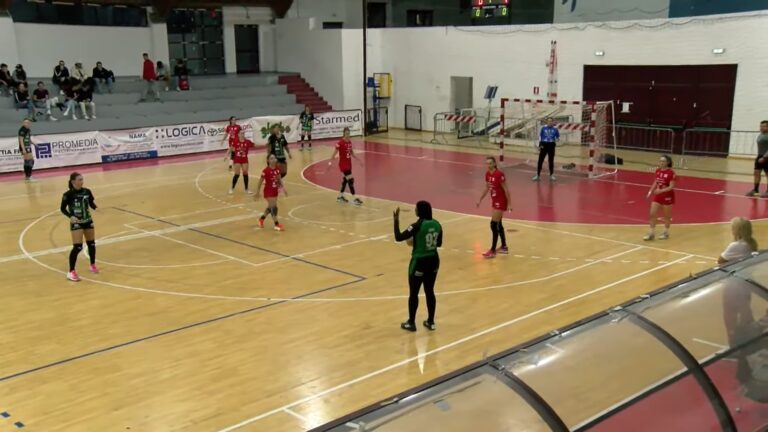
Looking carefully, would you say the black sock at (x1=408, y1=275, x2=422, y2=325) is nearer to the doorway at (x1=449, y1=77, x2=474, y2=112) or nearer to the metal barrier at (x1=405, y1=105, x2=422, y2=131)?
the doorway at (x1=449, y1=77, x2=474, y2=112)

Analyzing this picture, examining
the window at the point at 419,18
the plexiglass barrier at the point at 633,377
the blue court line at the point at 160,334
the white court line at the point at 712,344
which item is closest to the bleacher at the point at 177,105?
the window at the point at 419,18

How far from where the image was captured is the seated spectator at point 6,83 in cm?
3034

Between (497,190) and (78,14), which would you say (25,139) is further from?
(497,190)

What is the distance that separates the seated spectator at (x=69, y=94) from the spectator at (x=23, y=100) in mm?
1456

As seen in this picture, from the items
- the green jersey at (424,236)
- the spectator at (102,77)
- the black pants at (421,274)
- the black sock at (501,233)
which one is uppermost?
the spectator at (102,77)

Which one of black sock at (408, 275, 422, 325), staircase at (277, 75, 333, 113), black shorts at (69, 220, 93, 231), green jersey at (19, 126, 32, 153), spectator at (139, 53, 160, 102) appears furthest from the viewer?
staircase at (277, 75, 333, 113)

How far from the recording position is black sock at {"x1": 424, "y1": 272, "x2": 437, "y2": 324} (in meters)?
10.1

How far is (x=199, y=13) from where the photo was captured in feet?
133

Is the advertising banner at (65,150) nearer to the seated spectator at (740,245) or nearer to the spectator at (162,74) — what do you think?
the spectator at (162,74)

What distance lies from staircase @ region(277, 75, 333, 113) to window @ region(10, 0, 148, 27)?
7923mm

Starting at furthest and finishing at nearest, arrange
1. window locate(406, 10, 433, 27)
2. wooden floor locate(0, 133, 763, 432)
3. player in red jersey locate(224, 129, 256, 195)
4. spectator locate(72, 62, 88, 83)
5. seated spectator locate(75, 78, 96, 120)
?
1. window locate(406, 10, 433, 27)
2. spectator locate(72, 62, 88, 83)
3. seated spectator locate(75, 78, 96, 120)
4. player in red jersey locate(224, 129, 256, 195)
5. wooden floor locate(0, 133, 763, 432)

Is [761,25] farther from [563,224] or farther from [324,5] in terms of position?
[324,5]

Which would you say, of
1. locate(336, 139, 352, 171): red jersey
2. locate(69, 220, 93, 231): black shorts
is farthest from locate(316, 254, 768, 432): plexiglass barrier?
locate(336, 139, 352, 171): red jersey

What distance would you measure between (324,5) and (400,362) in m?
36.5
